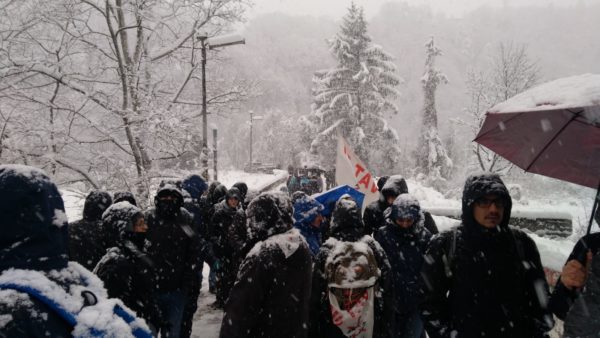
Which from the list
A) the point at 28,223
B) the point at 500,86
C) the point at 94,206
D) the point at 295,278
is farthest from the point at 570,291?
the point at 500,86

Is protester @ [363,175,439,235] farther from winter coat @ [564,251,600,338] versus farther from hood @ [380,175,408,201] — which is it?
winter coat @ [564,251,600,338]

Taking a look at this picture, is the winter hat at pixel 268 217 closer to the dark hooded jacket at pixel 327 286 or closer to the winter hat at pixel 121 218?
the dark hooded jacket at pixel 327 286

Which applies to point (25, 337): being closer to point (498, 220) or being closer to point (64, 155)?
point (498, 220)

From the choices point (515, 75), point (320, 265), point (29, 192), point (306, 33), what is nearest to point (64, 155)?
point (320, 265)

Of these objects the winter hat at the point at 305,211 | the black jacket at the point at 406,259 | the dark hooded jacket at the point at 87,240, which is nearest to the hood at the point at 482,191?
the black jacket at the point at 406,259

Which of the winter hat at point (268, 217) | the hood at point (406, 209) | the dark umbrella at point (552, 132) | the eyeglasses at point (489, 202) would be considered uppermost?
the dark umbrella at point (552, 132)

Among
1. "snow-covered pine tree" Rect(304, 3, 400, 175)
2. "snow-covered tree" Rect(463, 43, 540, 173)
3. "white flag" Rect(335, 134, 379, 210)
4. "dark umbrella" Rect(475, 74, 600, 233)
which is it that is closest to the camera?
"dark umbrella" Rect(475, 74, 600, 233)

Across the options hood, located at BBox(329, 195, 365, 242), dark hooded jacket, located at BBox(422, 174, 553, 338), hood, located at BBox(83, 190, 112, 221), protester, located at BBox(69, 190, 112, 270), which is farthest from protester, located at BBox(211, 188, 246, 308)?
dark hooded jacket, located at BBox(422, 174, 553, 338)

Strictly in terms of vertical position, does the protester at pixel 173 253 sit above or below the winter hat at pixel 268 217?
below

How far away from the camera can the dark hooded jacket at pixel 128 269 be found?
2805 mm

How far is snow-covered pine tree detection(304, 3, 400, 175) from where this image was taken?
3447 cm

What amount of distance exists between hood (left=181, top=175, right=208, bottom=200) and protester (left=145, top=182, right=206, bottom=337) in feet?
7.29

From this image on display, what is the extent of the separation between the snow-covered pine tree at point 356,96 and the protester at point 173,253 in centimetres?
3036

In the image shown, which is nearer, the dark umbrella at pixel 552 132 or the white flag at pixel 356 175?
the dark umbrella at pixel 552 132
